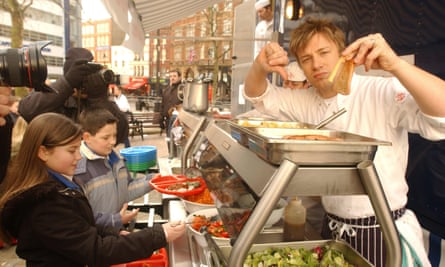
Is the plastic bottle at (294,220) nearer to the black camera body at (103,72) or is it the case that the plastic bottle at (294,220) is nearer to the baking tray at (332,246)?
the baking tray at (332,246)

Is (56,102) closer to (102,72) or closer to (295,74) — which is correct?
(102,72)

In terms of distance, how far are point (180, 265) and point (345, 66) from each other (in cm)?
138

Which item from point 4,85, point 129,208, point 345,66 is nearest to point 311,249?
point 345,66

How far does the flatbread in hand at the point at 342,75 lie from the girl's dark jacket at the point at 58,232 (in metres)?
1.36

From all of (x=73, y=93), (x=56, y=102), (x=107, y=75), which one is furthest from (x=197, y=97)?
(x=56, y=102)

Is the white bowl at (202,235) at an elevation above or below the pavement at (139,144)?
above

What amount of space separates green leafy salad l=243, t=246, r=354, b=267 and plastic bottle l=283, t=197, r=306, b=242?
0.71 feet

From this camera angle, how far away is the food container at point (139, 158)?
170 inches

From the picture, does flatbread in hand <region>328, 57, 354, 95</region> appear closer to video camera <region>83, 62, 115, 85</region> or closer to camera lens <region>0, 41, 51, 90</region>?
camera lens <region>0, 41, 51, 90</region>

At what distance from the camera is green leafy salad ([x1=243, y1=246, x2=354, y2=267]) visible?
1.35 m

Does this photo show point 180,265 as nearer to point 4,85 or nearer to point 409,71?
point 4,85

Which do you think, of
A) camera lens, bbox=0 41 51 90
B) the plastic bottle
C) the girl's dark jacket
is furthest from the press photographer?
the plastic bottle

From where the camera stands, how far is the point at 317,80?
1708 millimetres

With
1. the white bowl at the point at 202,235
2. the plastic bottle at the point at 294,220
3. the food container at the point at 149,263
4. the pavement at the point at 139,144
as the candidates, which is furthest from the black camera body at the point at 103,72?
the pavement at the point at 139,144
